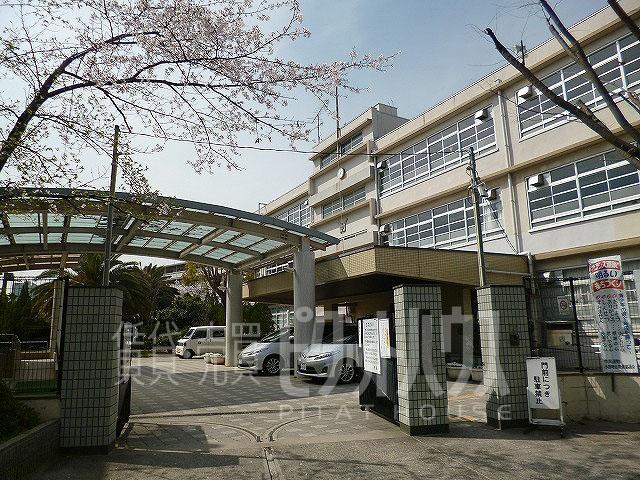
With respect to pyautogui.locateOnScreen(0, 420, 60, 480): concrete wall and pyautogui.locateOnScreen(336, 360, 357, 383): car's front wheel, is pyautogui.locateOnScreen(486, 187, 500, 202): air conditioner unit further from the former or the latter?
pyautogui.locateOnScreen(0, 420, 60, 480): concrete wall

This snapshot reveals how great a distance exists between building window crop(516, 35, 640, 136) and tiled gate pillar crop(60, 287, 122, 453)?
11.9 meters

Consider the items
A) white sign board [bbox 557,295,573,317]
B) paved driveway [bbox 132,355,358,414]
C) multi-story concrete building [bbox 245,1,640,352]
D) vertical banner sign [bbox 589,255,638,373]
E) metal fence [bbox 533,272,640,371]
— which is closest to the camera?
vertical banner sign [bbox 589,255,638,373]

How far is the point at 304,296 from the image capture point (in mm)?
16125

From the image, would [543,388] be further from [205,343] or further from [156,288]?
[156,288]

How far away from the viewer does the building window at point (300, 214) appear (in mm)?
35219

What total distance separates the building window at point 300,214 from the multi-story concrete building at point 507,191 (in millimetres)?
10615

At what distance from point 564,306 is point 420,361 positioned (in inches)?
126

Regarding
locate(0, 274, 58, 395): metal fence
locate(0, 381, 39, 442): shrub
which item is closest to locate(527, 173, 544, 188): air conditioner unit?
locate(0, 274, 58, 395): metal fence

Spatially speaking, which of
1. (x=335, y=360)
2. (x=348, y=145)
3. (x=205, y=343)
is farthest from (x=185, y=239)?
(x=348, y=145)

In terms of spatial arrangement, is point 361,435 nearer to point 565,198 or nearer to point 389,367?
point 389,367

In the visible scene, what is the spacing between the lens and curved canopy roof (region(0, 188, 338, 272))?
13398 millimetres

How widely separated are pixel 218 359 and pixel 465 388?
497 inches

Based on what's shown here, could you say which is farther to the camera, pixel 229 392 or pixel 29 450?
pixel 229 392

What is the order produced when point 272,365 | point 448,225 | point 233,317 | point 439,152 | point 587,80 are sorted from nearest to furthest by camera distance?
point 587,80
point 272,365
point 448,225
point 233,317
point 439,152
